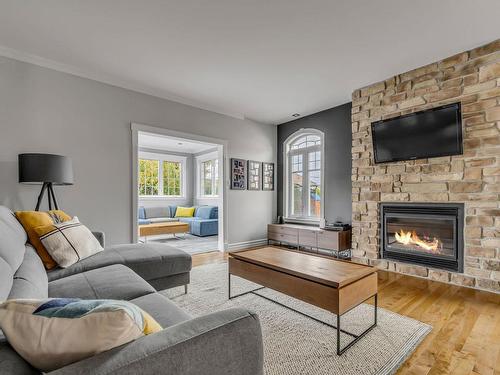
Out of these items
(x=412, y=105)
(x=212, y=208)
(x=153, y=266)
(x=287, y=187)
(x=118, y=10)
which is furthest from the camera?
(x=212, y=208)

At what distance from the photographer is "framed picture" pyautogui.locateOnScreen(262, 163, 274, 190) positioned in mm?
5507

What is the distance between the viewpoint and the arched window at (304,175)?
198 inches

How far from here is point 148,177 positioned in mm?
7867

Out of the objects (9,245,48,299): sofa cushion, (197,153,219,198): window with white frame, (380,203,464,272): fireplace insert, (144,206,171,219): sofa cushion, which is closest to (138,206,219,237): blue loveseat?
Result: (144,206,171,219): sofa cushion

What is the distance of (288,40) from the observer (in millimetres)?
2691

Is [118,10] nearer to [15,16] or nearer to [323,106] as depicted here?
[15,16]

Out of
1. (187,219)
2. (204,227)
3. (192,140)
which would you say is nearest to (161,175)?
(187,219)

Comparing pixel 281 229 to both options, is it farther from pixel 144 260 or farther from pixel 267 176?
pixel 144 260

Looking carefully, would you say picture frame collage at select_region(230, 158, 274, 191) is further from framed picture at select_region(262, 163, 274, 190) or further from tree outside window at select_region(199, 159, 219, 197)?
tree outside window at select_region(199, 159, 219, 197)

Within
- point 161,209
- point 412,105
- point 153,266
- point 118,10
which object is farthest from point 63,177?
point 161,209

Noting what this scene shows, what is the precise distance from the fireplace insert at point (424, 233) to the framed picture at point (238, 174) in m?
2.48

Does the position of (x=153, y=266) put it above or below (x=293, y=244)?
above

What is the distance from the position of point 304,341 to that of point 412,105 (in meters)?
3.14

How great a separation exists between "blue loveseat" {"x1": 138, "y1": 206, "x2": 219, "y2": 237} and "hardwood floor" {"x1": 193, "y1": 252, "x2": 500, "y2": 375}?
4044 mm
